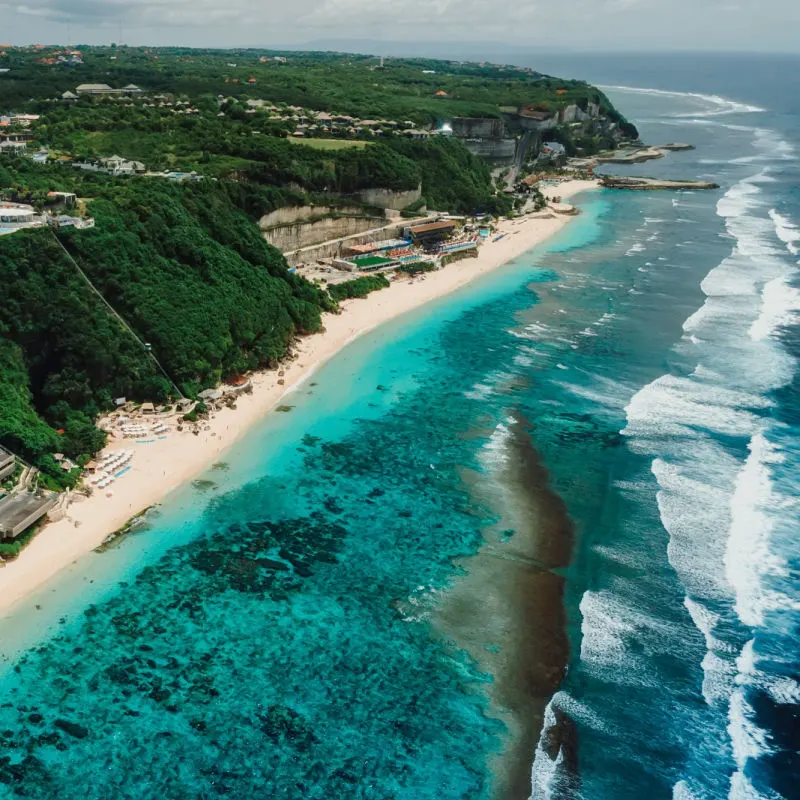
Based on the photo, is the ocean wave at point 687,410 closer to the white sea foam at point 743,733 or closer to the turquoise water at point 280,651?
the turquoise water at point 280,651

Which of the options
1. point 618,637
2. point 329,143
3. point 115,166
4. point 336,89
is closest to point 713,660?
point 618,637

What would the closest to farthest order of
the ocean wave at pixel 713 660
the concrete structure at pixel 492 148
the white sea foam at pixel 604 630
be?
the ocean wave at pixel 713 660 < the white sea foam at pixel 604 630 < the concrete structure at pixel 492 148

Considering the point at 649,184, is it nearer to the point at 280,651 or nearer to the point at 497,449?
the point at 497,449

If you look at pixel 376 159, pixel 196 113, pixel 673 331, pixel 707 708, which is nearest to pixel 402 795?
pixel 707 708

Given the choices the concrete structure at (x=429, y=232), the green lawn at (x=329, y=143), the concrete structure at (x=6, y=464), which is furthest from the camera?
the green lawn at (x=329, y=143)

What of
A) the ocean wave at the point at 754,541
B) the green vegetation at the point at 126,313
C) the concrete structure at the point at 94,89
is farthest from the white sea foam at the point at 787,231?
the concrete structure at the point at 94,89

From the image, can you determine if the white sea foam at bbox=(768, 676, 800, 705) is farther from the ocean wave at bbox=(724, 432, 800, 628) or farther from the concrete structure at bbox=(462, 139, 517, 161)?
the concrete structure at bbox=(462, 139, 517, 161)
